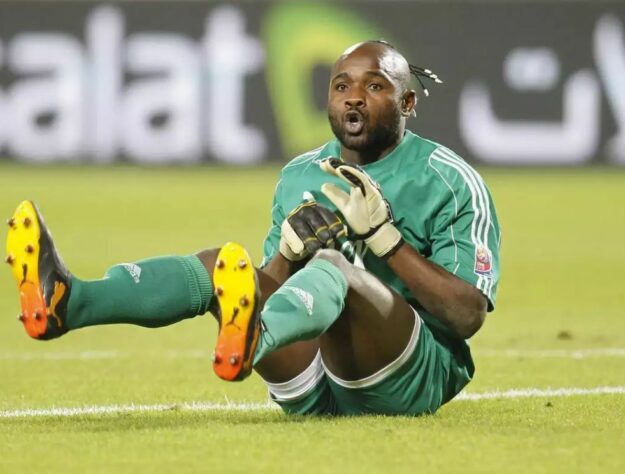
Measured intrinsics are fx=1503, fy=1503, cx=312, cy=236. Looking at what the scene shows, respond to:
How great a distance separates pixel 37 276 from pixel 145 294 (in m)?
0.36

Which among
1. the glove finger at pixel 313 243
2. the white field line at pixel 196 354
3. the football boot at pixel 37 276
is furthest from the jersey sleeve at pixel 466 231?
the white field line at pixel 196 354

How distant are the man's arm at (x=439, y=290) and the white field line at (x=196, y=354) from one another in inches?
101

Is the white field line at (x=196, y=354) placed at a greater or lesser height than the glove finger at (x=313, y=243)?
lesser

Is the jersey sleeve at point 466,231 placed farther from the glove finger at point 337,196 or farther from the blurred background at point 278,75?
the blurred background at point 278,75

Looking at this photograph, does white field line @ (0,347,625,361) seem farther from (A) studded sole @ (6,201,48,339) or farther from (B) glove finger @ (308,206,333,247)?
(A) studded sole @ (6,201,48,339)

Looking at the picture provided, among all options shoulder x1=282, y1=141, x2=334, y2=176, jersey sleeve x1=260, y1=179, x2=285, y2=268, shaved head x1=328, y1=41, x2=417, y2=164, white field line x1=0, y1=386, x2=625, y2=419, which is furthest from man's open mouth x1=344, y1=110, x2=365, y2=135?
white field line x1=0, y1=386, x2=625, y2=419

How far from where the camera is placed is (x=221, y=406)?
18.3 ft

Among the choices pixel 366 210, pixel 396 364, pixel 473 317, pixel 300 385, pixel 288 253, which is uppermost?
pixel 366 210

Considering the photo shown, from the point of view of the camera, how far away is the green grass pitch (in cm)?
423

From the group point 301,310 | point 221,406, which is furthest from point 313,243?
point 221,406

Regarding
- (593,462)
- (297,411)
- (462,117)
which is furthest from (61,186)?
(593,462)

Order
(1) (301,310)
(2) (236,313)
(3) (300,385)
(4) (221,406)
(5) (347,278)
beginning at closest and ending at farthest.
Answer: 1. (2) (236,313)
2. (1) (301,310)
3. (5) (347,278)
4. (3) (300,385)
5. (4) (221,406)

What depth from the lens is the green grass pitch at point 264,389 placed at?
13.9 feet

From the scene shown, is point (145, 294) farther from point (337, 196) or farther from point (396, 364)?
point (396, 364)
